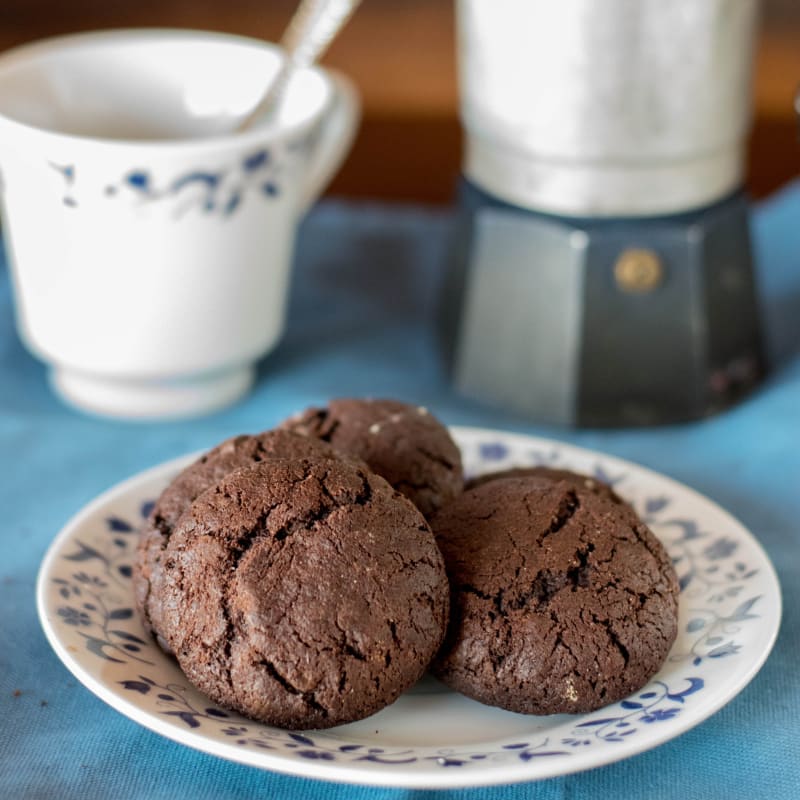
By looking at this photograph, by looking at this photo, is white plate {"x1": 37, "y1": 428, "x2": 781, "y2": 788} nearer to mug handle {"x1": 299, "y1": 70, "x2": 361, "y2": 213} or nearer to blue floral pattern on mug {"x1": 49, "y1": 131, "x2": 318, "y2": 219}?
blue floral pattern on mug {"x1": 49, "y1": 131, "x2": 318, "y2": 219}

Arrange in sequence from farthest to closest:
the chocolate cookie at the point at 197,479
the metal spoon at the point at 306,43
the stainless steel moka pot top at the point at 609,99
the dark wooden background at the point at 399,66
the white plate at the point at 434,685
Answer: the dark wooden background at the point at 399,66 → the metal spoon at the point at 306,43 → the stainless steel moka pot top at the point at 609,99 → the chocolate cookie at the point at 197,479 → the white plate at the point at 434,685

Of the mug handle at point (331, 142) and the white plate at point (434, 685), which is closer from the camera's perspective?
the white plate at point (434, 685)

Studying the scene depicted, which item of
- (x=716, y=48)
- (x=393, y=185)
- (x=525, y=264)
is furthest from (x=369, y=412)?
(x=393, y=185)

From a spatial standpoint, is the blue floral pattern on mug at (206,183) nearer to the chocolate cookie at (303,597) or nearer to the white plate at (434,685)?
the white plate at (434,685)

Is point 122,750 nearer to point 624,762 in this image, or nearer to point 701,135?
point 624,762

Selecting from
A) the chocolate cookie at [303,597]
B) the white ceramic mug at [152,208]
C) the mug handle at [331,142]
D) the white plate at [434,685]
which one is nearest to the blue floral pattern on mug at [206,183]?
the white ceramic mug at [152,208]
